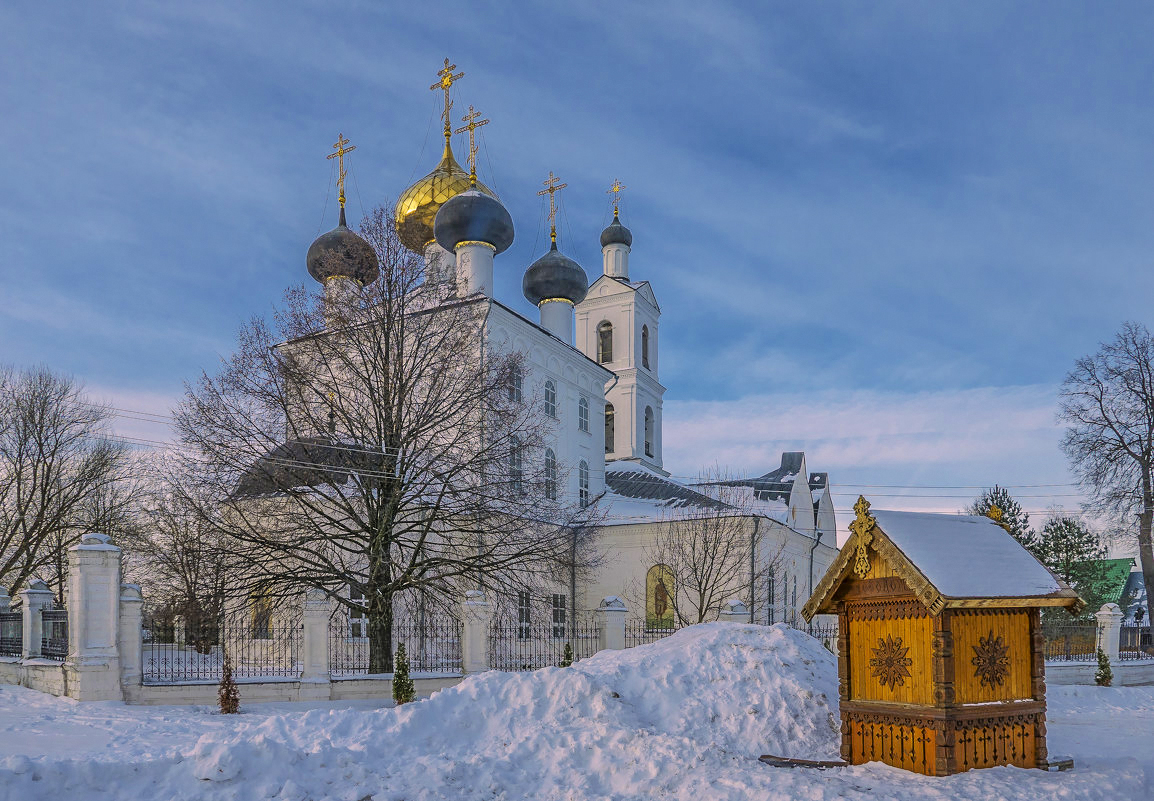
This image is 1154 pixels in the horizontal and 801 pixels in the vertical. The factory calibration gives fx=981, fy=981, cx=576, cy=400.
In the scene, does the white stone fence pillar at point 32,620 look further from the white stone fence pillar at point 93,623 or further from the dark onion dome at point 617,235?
the dark onion dome at point 617,235

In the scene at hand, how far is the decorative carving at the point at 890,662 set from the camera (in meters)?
10.5

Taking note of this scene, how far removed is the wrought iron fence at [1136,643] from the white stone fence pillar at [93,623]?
24.0 meters

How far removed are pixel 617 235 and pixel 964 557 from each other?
111ft

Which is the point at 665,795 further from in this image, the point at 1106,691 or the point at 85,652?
the point at 1106,691

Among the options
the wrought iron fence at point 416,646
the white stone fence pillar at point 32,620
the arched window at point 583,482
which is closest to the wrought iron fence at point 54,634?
the white stone fence pillar at point 32,620

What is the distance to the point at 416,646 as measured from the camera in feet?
72.2

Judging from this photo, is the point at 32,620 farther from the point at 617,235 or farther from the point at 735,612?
the point at 617,235

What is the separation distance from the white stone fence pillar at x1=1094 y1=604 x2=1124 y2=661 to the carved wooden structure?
15.4m

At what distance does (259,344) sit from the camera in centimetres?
1933

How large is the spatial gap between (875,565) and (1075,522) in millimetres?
35019

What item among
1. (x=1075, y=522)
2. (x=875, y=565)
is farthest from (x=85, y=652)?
(x=1075, y=522)

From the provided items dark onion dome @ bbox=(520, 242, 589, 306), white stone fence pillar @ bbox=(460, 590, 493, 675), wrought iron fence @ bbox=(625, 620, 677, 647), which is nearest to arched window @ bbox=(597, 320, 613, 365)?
dark onion dome @ bbox=(520, 242, 589, 306)

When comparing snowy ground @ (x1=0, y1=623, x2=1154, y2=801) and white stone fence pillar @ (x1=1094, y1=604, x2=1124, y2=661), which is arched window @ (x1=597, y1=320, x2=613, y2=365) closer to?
white stone fence pillar @ (x1=1094, y1=604, x2=1124, y2=661)

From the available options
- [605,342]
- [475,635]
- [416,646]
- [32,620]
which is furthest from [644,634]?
[605,342]
